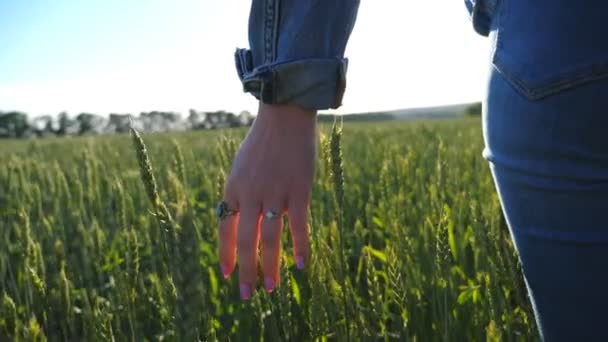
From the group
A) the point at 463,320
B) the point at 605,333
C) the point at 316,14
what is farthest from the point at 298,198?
the point at 463,320

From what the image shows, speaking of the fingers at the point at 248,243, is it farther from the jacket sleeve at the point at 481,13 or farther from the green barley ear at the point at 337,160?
the jacket sleeve at the point at 481,13

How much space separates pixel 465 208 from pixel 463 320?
2.66ft

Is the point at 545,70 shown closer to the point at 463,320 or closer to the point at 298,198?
the point at 298,198

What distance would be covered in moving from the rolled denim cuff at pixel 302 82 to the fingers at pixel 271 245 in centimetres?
Result: 15

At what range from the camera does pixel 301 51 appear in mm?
855

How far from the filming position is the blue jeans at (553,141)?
0.66m

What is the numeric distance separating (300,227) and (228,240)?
0.11 m

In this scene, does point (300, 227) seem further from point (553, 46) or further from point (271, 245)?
point (553, 46)

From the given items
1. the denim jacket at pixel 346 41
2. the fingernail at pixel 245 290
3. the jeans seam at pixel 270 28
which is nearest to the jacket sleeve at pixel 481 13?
the denim jacket at pixel 346 41

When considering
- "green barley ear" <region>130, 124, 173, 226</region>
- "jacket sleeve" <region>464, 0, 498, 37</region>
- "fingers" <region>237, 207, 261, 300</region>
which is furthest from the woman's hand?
"jacket sleeve" <region>464, 0, 498, 37</region>

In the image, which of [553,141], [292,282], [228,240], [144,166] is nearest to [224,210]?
[228,240]

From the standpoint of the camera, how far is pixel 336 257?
1.24 m

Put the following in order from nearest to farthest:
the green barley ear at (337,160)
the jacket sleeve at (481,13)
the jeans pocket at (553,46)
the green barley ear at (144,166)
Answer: the jeans pocket at (553,46) → the jacket sleeve at (481,13) → the green barley ear at (144,166) → the green barley ear at (337,160)

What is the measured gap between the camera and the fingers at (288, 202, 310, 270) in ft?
2.71
